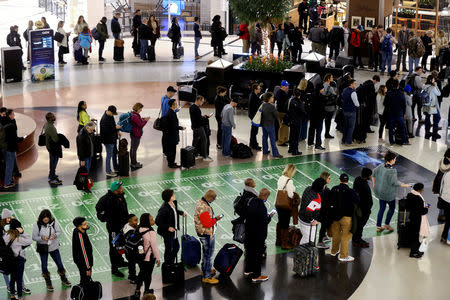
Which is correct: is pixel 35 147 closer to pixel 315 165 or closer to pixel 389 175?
pixel 315 165

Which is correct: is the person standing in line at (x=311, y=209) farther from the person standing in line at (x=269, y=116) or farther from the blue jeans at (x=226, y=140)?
the blue jeans at (x=226, y=140)

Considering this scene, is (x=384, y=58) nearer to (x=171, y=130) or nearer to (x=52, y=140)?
(x=171, y=130)

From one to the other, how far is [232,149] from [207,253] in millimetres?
6094

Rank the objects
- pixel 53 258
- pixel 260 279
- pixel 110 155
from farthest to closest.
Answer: pixel 110 155 → pixel 260 279 → pixel 53 258

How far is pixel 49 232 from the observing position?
35.0ft

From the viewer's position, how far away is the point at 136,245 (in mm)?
10453

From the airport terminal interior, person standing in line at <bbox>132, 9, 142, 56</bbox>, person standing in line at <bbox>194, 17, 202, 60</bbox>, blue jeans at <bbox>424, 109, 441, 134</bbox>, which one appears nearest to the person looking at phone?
the airport terminal interior

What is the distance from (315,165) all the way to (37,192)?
603 cm

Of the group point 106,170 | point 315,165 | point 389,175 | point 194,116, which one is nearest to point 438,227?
point 389,175

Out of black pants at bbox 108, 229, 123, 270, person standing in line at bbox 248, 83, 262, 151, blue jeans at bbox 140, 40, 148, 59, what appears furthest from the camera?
blue jeans at bbox 140, 40, 148, 59

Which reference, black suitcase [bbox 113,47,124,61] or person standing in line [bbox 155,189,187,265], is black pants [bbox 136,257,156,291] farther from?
black suitcase [bbox 113,47,124,61]

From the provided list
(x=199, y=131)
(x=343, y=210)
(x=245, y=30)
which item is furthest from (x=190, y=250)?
(x=245, y=30)

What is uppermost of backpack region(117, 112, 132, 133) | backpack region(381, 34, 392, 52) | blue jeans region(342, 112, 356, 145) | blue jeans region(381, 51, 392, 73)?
backpack region(381, 34, 392, 52)

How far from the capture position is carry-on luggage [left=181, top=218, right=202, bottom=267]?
11641 millimetres
